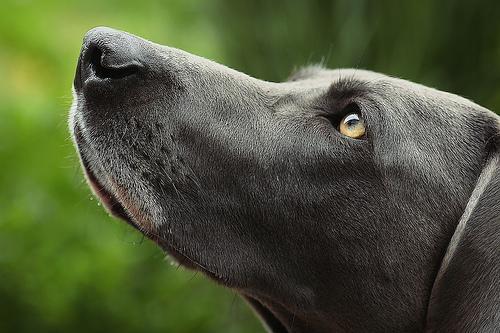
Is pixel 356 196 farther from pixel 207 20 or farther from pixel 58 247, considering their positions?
pixel 207 20

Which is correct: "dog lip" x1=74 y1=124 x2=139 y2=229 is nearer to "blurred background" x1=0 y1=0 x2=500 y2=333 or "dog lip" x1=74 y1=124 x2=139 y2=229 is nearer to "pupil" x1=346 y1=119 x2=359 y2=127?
"pupil" x1=346 y1=119 x2=359 y2=127

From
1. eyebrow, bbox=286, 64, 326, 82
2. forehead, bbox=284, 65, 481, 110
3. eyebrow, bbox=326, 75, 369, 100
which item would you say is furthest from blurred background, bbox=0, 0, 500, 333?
eyebrow, bbox=326, 75, 369, 100

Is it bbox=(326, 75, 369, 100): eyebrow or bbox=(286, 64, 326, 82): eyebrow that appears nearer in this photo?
bbox=(326, 75, 369, 100): eyebrow

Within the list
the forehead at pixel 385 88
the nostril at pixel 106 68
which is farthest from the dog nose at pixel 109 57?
the forehead at pixel 385 88

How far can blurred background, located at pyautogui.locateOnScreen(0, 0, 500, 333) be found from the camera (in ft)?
18.4

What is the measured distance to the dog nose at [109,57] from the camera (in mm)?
3371

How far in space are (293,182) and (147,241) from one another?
2.41 metres

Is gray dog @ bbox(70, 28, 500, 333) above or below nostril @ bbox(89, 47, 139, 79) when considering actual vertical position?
below

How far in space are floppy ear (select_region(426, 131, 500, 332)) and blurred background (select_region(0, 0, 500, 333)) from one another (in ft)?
6.82

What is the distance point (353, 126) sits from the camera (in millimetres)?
3512

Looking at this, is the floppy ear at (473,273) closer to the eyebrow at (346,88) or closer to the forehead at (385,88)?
the forehead at (385,88)

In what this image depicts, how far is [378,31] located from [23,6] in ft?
17.1

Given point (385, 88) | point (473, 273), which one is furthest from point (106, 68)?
point (473, 273)

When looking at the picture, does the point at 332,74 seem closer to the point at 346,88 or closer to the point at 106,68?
the point at 346,88
